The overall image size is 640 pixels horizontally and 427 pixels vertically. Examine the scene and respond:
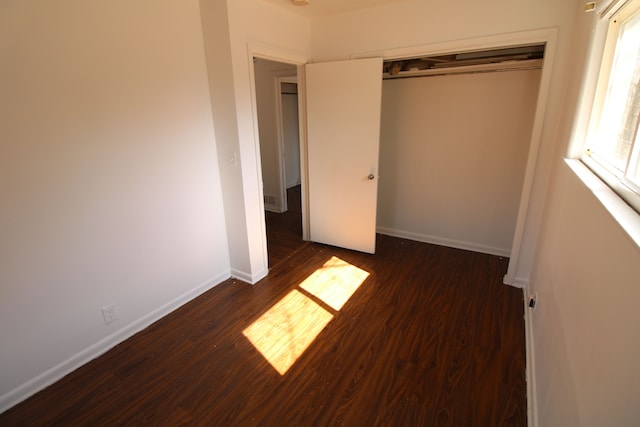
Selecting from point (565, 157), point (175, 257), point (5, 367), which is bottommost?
point (5, 367)

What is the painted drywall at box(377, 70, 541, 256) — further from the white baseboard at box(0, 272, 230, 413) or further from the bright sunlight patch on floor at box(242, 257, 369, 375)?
the white baseboard at box(0, 272, 230, 413)

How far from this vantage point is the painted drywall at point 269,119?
438 centimetres

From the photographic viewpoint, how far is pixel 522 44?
7.95ft

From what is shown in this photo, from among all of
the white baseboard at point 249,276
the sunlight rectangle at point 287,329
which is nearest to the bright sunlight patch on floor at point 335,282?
the sunlight rectangle at point 287,329

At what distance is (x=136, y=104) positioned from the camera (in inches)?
83.0

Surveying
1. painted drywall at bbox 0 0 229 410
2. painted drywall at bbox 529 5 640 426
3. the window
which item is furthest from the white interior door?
the window

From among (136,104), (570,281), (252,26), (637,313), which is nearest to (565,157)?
(570,281)

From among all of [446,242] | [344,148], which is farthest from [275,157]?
[446,242]

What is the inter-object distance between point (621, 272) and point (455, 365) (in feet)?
4.55

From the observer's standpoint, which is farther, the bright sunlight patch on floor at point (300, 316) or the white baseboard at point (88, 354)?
the bright sunlight patch on floor at point (300, 316)

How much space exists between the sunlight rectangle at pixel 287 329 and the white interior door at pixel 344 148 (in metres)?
1.11

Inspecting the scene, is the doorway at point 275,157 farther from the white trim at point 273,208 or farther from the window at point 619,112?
the window at point 619,112

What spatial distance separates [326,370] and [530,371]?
3.92 ft

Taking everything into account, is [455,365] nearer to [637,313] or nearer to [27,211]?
[637,313]
